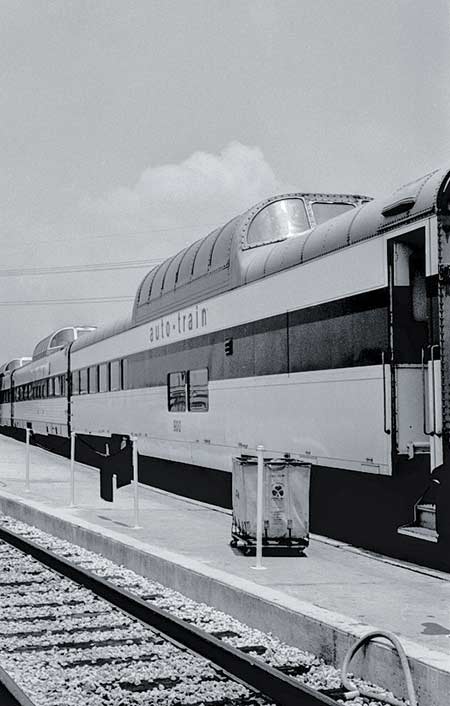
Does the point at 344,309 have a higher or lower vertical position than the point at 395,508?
higher

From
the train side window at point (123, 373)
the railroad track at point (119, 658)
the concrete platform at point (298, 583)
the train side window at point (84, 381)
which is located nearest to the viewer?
the railroad track at point (119, 658)

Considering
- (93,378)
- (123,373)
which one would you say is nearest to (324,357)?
(123,373)

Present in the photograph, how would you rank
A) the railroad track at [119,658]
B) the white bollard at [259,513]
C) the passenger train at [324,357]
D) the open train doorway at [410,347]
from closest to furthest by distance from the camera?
the railroad track at [119,658], the white bollard at [259,513], the passenger train at [324,357], the open train doorway at [410,347]

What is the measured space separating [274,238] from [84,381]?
13.9 m

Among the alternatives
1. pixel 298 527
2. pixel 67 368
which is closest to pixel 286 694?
pixel 298 527

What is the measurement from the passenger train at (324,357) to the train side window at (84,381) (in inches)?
283

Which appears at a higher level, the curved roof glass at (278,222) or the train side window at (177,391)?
the curved roof glass at (278,222)

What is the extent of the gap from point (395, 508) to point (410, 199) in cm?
304

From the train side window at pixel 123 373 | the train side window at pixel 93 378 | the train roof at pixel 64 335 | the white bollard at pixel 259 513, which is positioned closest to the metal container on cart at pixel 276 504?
the white bollard at pixel 259 513

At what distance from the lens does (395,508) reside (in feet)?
32.6

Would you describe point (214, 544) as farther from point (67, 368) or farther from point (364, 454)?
point (67, 368)

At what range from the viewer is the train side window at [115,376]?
22.5 metres

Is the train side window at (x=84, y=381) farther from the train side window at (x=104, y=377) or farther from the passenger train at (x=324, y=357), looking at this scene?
the passenger train at (x=324, y=357)

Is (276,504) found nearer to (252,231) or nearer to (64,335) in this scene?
(252,231)
